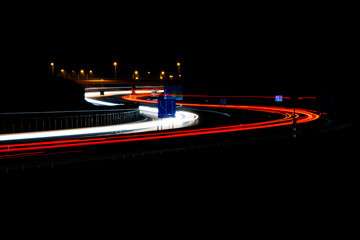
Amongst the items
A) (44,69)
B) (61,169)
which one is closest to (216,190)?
(61,169)

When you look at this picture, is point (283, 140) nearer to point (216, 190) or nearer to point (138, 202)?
point (216, 190)

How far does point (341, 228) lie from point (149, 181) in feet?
18.1

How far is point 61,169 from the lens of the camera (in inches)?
456

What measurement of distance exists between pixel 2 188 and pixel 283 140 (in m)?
14.0

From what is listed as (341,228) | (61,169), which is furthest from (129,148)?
(341,228)

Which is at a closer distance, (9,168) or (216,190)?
(216,190)

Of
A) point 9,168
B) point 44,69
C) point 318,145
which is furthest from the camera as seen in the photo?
point 44,69

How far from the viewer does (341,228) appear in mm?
6617

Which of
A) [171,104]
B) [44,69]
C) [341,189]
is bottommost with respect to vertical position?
[341,189]

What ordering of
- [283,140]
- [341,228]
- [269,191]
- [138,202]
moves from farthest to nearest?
[283,140] < [269,191] < [138,202] < [341,228]

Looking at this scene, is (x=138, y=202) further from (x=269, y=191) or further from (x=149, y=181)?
(x=269, y=191)

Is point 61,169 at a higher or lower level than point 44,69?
lower

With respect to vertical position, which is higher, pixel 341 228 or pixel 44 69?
pixel 44 69

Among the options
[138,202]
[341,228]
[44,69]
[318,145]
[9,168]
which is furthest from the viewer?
[44,69]
